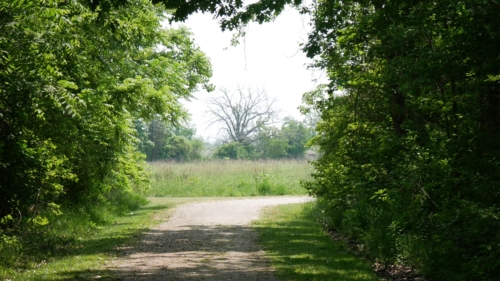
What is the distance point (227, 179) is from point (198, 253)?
82.0 feet

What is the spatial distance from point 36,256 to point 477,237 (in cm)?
881

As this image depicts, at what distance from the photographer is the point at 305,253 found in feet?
42.3

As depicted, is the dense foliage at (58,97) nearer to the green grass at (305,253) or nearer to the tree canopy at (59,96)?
the tree canopy at (59,96)

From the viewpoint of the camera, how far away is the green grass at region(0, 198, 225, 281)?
33.8 ft

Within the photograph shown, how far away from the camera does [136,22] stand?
46.1ft

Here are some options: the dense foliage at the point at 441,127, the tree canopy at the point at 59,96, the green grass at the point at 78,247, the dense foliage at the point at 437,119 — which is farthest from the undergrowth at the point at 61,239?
the dense foliage at the point at 441,127

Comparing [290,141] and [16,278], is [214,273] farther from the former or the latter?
[290,141]

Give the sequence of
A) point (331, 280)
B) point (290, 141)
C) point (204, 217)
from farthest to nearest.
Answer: point (290, 141) → point (204, 217) → point (331, 280)

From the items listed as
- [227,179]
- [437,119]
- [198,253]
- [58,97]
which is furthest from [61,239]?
[227,179]

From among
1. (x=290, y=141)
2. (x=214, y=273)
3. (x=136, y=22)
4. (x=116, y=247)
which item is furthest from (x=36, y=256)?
(x=290, y=141)

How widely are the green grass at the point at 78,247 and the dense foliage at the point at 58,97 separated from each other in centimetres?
64

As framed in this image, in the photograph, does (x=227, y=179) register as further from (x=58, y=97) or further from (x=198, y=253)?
(x=58, y=97)

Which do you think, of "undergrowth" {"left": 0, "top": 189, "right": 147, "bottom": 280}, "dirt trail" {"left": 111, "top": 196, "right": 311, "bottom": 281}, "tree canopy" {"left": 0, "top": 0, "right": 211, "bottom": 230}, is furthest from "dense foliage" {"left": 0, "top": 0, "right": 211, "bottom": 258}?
"dirt trail" {"left": 111, "top": 196, "right": 311, "bottom": 281}

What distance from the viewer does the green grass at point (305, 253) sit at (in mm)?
10312
